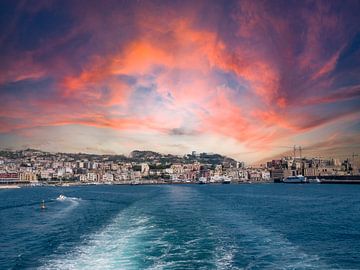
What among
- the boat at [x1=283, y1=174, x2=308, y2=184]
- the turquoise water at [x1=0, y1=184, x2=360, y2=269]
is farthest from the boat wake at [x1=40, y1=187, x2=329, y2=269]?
the boat at [x1=283, y1=174, x2=308, y2=184]

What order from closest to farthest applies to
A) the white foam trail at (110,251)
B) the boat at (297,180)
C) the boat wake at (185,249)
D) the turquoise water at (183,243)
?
1. the boat wake at (185,249)
2. the white foam trail at (110,251)
3. the turquoise water at (183,243)
4. the boat at (297,180)

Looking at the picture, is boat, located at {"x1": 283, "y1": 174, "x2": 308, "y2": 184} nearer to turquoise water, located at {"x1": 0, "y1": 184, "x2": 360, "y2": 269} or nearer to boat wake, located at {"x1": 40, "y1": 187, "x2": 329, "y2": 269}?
turquoise water, located at {"x1": 0, "y1": 184, "x2": 360, "y2": 269}

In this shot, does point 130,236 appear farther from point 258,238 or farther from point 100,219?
point 100,219

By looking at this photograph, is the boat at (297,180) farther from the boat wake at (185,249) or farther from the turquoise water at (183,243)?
the boat wake at (185,249)

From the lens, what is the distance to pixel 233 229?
26562 mm

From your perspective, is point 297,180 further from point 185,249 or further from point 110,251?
point 110,251

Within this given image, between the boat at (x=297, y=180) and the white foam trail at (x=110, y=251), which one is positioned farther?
the boat at (x=297, y=180)

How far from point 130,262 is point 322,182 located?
170 meters

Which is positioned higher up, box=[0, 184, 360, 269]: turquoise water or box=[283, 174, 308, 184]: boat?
box=[283, 174, 308, 184]: boat

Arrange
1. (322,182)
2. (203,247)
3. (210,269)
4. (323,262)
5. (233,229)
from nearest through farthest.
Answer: (210,269)
(323,262)
(203,247)
(233,229)
(322,182)

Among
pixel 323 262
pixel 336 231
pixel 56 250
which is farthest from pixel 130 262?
pixel 336 231

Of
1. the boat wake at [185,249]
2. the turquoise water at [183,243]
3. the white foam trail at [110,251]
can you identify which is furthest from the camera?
the turquoise water at [183,243]

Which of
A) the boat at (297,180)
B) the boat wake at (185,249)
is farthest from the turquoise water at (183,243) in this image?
the boat at (297,180)

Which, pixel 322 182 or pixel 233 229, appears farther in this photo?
pixel 322 182
